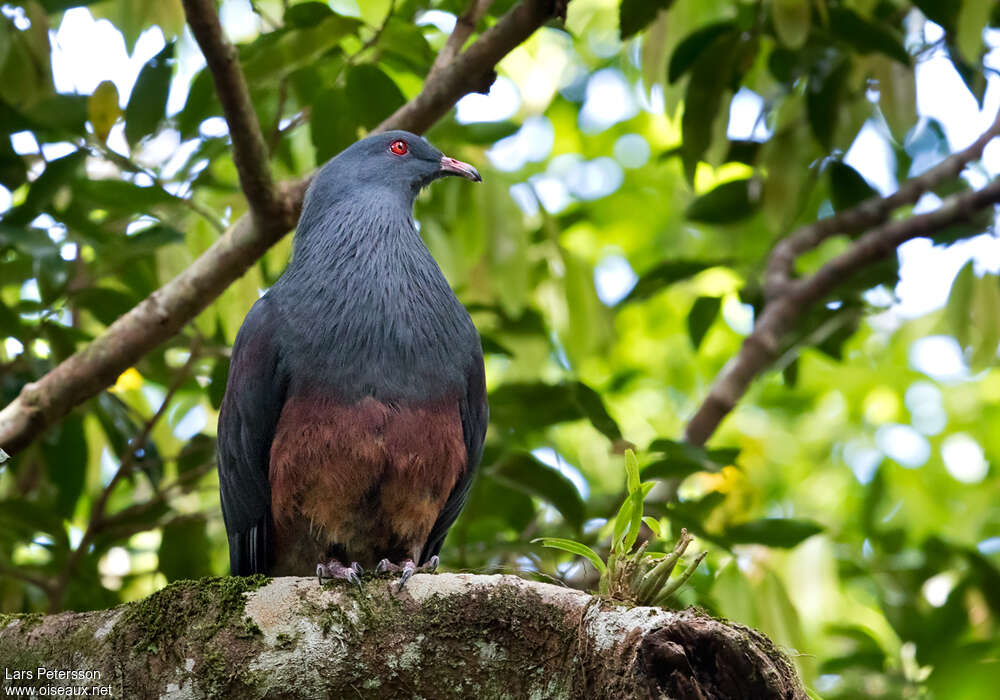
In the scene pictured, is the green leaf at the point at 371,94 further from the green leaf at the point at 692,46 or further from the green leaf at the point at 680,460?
the green leaf at the point at 680,460

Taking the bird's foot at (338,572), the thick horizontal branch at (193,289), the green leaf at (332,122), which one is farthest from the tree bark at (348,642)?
the green leaf at (332,122)

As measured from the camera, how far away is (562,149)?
966 centimetres

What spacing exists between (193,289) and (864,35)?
108 inches

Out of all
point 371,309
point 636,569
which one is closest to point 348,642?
point 636,569

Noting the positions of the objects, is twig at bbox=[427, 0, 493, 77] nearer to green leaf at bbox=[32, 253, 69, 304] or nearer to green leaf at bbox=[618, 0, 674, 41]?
green leaf at bbox=[618, 0, 674, 41]

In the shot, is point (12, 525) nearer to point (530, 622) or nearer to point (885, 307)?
point (530, 622)

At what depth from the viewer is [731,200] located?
527 cm

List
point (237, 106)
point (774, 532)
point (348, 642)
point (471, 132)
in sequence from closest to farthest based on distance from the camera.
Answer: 1. point (348, 642)
2. point (237, 106)
3. point (774, 532)
4. point (471, 132)

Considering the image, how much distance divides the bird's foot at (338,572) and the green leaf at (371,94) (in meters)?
1.71

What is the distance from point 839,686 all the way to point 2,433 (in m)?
4.06

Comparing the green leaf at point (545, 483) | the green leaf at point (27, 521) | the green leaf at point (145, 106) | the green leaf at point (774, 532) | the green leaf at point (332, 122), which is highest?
the green leaf at point (145, 106)

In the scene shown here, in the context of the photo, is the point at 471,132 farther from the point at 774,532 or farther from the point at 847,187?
the point at 774,532

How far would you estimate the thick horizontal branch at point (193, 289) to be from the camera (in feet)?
11.6

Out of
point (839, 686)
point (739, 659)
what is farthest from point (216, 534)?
point (739, 659)
